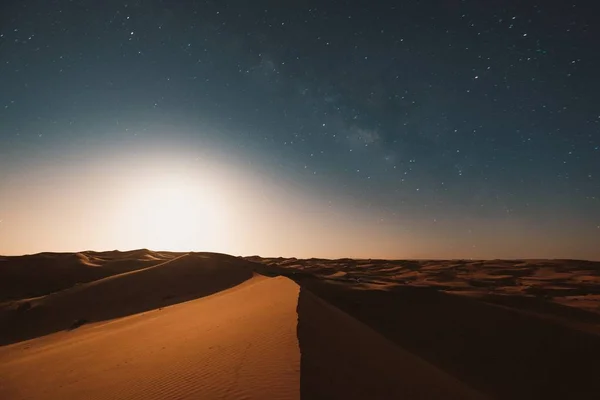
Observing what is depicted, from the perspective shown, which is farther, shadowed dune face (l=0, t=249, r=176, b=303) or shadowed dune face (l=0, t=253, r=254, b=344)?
shadowed dune face (l=0, t=249, r=176, b=303)

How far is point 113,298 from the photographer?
2248cm

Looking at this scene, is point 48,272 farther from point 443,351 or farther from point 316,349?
point 443,351

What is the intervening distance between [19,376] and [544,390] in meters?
13.3

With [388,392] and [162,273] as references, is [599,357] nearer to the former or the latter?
[388,392]

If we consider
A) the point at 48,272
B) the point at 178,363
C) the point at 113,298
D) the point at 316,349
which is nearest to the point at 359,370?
the point at 316,349

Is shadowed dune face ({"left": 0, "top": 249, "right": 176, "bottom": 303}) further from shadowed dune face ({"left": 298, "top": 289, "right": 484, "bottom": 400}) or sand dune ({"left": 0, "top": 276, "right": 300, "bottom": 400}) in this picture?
shadowed dune face ({"left": 298, "top": 289, "right": 484, "bottom": 400})

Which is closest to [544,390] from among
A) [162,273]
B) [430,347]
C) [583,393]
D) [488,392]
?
[583,393]

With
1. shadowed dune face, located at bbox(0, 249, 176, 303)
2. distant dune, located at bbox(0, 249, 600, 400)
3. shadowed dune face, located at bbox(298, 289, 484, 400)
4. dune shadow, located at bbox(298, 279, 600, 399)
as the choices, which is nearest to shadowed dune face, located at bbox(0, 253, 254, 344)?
distant dune, located at bbox(0, 249, 600, 400)

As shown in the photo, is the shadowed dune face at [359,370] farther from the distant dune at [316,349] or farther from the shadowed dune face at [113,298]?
the shadowed dune face at [113,298]

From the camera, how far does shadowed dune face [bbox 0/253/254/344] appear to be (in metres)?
18.6

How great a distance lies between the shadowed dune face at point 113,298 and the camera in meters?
18.6

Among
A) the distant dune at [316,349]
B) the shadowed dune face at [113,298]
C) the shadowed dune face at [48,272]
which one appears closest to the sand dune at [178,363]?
the distant dune at [316,349]

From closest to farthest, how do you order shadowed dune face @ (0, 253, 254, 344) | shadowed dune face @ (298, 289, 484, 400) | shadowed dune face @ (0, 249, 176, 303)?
shadowed dune face @ (298, 289, 484, 400)
shadowed dune face @ (0, 253, 254, 344)
shadowed dune face @ (0, 249, 176, 303)

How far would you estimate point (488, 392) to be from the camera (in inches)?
323
